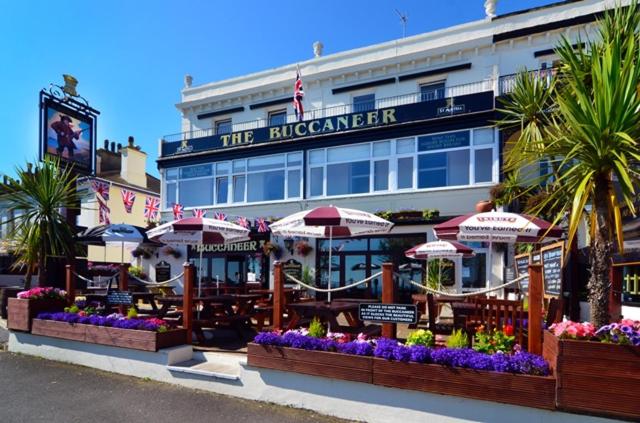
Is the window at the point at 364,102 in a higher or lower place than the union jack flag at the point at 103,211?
higher

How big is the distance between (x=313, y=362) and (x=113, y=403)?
256 cm

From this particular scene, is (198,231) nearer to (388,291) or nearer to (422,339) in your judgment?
(388,291)

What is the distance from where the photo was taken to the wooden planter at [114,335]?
667 centimetres

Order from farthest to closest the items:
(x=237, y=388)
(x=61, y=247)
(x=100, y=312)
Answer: (x=61, y=247) → (x=100, y=312) → (x=237, y=388)

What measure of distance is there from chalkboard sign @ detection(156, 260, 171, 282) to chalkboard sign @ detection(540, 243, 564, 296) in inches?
612

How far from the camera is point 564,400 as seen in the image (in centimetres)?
412

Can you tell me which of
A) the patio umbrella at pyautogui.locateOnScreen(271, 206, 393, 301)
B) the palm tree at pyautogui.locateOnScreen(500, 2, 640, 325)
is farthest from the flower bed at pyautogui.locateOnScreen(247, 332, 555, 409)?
the patio umbrella at pyautogui.locateOnScreen(271, 206, 393, 301)

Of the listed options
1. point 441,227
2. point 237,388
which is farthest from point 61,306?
point 441,227

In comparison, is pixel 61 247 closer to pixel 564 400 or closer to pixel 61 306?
pixel 61 306

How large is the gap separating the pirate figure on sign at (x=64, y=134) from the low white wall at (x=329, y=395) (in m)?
8.33

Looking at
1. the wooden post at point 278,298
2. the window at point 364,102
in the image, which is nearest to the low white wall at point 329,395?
the wooden post at point 278,298

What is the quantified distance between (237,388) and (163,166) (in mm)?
15950

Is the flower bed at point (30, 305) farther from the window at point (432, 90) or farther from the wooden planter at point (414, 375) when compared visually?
the window at point (432, 90)

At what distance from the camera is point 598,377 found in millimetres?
4012
